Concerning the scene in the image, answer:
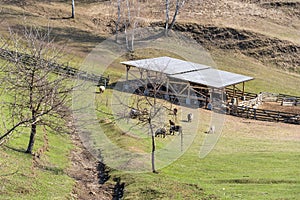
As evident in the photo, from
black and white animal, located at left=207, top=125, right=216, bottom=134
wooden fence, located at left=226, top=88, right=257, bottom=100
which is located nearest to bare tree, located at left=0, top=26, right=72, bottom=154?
black and white animal, located at left=207, top=125, right=216, bottom=134

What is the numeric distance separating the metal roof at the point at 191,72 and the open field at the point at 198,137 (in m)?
4.26

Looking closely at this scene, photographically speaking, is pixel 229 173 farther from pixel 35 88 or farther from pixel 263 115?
pixel 263 115

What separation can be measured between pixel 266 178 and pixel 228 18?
5887 centimetres

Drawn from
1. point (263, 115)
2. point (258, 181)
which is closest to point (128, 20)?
point (263, 115)

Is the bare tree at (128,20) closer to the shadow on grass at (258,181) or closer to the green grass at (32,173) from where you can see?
the green grass at (32,173)

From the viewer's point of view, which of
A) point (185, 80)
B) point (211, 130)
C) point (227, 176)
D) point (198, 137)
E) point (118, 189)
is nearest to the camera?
point (118, 189)

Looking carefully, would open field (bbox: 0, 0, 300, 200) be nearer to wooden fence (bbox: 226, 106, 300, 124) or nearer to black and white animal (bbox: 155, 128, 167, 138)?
black and white animal (bbox: 155, 128, 167, 138)

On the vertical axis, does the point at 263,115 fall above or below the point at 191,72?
below

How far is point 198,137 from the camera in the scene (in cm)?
4325

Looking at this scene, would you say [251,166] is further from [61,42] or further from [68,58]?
[61,42]

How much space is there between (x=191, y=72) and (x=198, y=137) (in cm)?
1668


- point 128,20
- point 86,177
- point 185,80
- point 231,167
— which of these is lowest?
point 86,177

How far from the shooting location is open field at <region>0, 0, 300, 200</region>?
3036cm

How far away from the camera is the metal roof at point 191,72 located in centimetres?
5519
